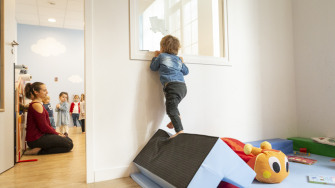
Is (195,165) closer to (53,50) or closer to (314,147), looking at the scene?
(314,147)

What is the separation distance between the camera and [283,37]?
2.86m

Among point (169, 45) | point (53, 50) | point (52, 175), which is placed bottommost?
point (52, 175)

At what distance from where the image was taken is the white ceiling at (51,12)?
4.72 m

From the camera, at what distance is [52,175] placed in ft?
6.29

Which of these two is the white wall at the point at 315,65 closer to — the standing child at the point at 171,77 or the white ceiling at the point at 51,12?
the standing child at the point at 171,77

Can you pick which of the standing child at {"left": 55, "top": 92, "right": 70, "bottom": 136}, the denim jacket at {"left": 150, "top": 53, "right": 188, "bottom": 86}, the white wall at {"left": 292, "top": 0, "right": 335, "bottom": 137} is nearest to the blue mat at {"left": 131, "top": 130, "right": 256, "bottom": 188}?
the denim jacket at {"left": 150, "top": 53, "right": 188, "bottom": 86}

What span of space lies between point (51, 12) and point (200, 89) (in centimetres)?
457

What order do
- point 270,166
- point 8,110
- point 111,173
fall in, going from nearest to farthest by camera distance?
1. point 270,166
2. point 111,173
3. point 8,110

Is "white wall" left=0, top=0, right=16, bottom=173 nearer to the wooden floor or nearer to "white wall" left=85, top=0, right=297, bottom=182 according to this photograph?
the wooden floor

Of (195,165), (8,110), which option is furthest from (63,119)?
(195,165)

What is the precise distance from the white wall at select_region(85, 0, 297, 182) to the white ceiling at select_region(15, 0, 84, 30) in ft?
11.2

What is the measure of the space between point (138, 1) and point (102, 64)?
0.67m

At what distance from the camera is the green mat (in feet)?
7.42

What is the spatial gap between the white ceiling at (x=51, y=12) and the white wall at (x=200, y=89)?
3416 mm
